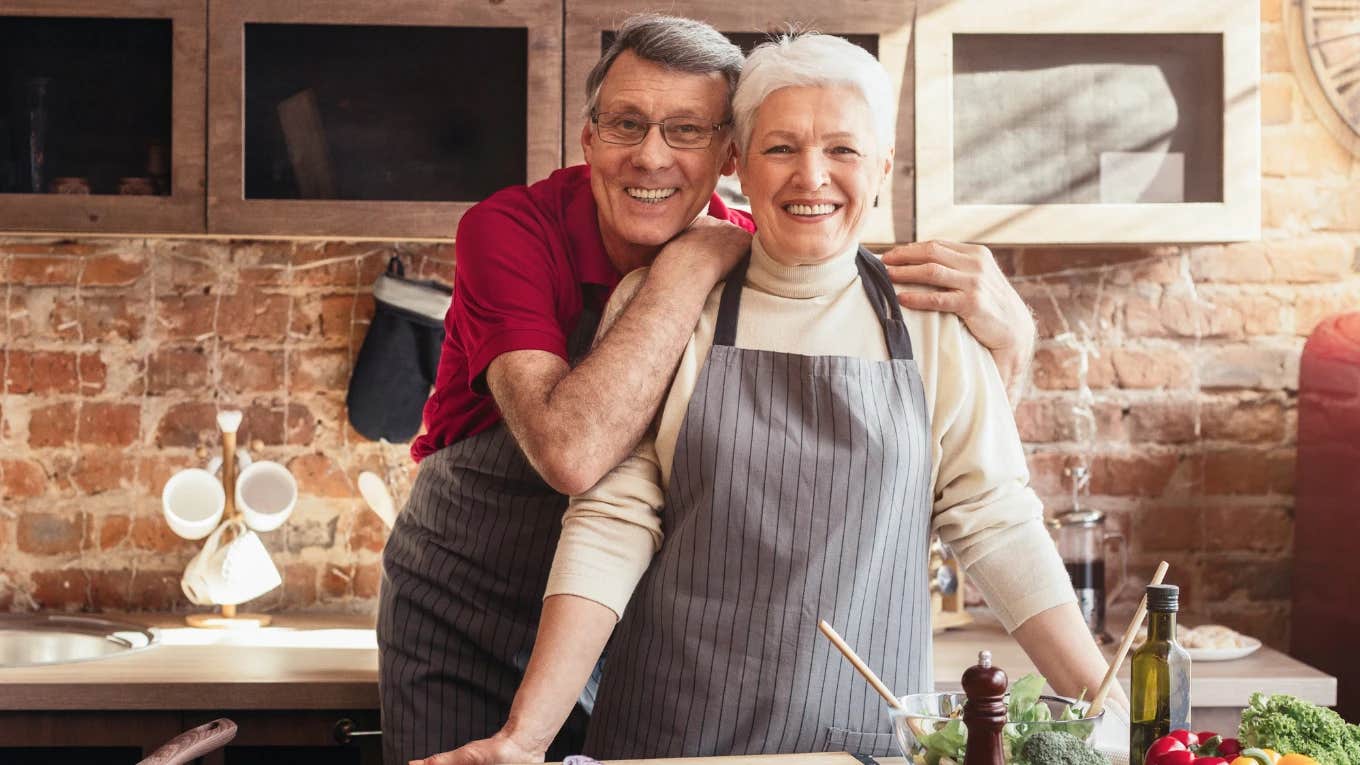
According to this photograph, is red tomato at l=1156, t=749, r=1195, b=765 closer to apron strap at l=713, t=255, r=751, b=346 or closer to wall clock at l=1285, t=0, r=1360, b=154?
apron strap at l=713, t=255, r=751, b=346

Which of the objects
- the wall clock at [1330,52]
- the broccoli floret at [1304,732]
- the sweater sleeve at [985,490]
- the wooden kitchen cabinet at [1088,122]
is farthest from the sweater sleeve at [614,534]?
the wall clock at [1330,52]

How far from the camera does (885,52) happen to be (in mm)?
2562

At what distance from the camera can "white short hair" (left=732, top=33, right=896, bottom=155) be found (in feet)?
5.30

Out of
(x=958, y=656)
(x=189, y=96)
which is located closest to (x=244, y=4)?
(x=189, y=96)

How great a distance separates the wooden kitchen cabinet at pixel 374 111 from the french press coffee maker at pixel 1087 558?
4.16ft

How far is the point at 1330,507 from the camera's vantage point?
109 inches

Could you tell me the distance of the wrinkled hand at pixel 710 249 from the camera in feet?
5.61

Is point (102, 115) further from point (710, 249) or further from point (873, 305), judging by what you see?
point (873, 305)

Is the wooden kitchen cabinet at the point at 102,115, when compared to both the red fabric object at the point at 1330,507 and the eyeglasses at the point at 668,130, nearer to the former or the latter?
the eyeglasses at the point at 668,130

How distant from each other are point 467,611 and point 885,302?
31.2 inches

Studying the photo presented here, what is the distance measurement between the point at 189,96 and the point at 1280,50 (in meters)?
2.24

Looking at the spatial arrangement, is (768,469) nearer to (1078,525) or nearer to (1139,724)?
(1139,724)

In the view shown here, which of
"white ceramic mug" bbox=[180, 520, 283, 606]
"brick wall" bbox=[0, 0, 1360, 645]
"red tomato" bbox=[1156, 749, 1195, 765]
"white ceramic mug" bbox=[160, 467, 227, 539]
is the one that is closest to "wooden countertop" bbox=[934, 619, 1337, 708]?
"brick wall" bbox=[0, 0, 1360, 645]

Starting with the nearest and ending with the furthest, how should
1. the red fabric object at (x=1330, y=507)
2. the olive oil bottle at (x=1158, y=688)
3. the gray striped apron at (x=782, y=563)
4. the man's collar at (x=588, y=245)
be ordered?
the olive oil bottle at (x=1158, y=688) → the gray striped apron at (x=782, y=563) → the man's collar at (x=588, y=245) → the red fabric object at (x=1330, y=507)
